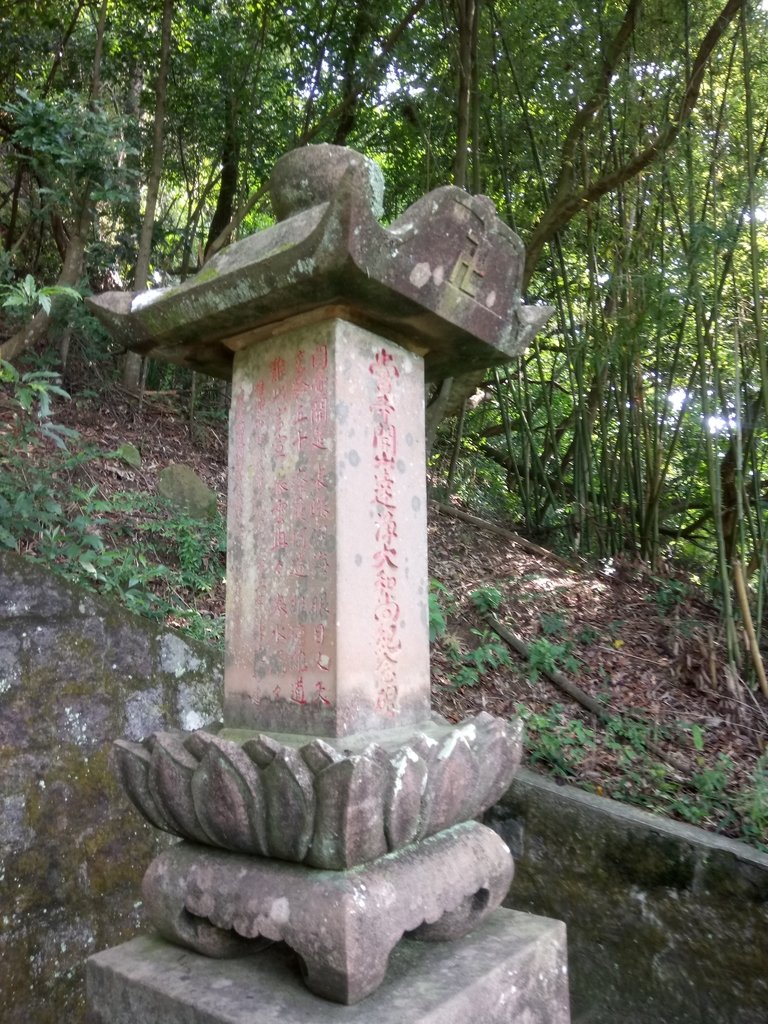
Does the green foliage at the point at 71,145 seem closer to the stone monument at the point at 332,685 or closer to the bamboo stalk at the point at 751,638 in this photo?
the stone monument at the point at 332,685

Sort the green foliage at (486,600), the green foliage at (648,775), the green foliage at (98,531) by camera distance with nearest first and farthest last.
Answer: the green foliage at (648,775)
the green foliage at (98,531)
the green foliage at (486,600)

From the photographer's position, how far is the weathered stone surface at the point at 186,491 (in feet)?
17.6

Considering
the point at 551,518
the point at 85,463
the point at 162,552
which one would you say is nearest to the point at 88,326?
the point at 85,463

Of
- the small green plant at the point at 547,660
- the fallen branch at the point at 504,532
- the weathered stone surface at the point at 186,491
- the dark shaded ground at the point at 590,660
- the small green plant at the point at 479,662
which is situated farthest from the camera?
the fallen branch at the point at 504,532

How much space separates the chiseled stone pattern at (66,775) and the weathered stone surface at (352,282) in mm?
1328

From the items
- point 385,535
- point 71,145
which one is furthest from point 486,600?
point 71,145

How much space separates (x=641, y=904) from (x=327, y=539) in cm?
219

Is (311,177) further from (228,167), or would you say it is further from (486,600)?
(228,167)

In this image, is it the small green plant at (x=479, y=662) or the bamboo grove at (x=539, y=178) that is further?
the bamboo grove at (x=539, y=178)

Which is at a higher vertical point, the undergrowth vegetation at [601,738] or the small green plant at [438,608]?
the small green plant at [438,608]

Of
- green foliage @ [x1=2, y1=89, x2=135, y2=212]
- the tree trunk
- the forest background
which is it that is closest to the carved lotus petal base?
the forest background

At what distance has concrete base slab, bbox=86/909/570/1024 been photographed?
5.13ft

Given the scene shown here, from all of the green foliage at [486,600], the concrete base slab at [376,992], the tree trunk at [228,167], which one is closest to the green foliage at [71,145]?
the tree trunk at [228,167]

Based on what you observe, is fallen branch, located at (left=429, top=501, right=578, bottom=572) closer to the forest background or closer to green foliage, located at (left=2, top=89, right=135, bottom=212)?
the forest background
